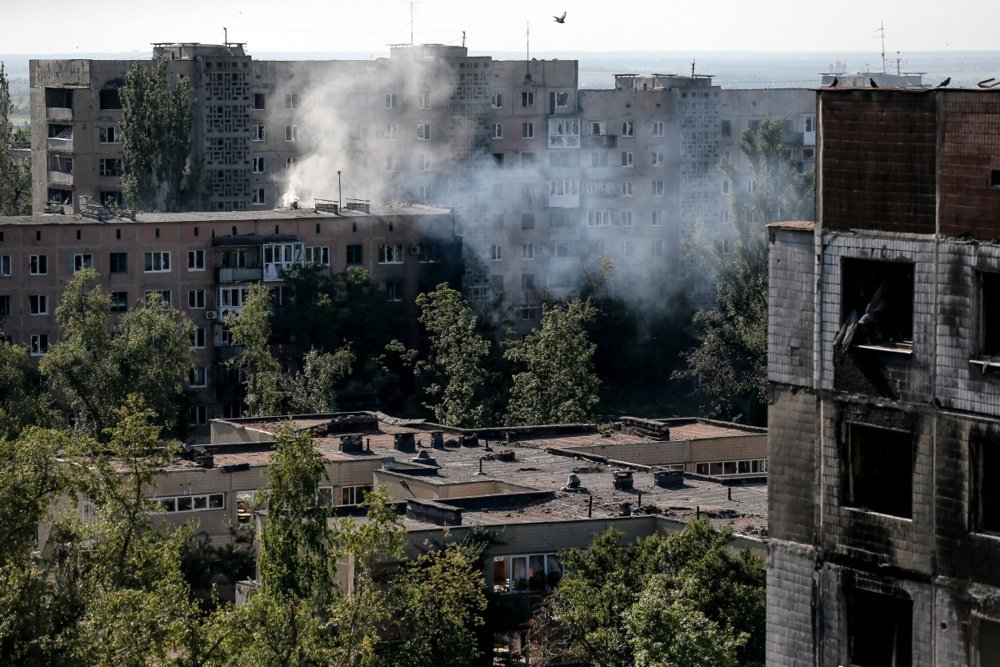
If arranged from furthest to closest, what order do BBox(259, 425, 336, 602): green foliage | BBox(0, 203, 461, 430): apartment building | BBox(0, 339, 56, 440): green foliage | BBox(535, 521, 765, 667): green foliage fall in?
1. BBox(0, 203, 461, 430): apartment building
2. BBox(0, 339, 56, 440): green foliage
3. BBox(535, 521, 765, 667): green foliage
4. BBox(259, 425, 336, 602): green foliage

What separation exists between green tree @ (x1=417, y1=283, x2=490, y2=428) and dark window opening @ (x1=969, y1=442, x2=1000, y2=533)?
53.8 meters

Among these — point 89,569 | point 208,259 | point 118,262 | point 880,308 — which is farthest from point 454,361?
point 880,308

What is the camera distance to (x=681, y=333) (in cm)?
8062

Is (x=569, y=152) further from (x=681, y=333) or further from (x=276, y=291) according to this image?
(x=276, y=291)

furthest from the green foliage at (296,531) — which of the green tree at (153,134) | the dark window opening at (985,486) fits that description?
the green tree at (153,134)

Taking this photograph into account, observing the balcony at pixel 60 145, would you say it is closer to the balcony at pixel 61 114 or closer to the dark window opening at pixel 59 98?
the balcony at pixel 61 114

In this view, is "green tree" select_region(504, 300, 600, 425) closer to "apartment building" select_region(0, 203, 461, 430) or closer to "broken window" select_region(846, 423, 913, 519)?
"apartment building" select_region(0, 203, 461, 430)

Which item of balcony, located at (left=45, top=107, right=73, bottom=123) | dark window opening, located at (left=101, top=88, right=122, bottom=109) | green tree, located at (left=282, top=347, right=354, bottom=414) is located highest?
dark window opening, located at (left=101, top=88, right=122, bottom=109)

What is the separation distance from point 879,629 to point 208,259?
200ft

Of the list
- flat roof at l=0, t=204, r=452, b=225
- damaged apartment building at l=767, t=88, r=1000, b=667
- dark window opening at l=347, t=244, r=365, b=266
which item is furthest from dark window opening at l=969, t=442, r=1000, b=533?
dark window opening at l=347, t=244, r=365, b=266

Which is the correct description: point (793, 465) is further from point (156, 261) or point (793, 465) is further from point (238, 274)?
point (238, 274)

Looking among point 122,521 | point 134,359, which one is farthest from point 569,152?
point 122,521

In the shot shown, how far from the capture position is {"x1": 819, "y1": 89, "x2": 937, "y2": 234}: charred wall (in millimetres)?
10188

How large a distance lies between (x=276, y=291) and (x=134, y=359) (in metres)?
11.4
